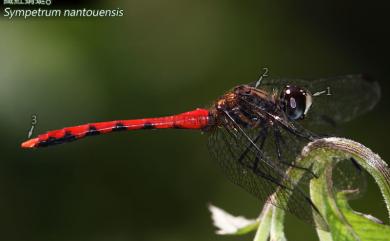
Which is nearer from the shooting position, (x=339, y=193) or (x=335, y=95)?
(x=339, y=193)

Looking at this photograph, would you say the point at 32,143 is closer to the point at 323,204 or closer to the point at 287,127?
the point at 287,127

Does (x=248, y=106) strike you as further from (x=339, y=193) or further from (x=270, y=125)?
(x=339, y=193)

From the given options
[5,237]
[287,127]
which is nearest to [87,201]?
[5,237]

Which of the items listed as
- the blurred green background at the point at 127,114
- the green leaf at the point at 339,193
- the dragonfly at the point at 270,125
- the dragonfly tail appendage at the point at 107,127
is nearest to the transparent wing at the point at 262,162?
the dragonfly at the point at 270,125

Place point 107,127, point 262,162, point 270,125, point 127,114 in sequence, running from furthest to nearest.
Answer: point 127,114 < point 107,127 < point 270,125 < point 262,162

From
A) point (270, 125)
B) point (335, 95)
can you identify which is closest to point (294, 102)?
point (270, 125)

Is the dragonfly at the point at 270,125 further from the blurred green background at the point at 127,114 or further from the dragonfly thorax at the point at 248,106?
the blurred green background at the point at 127,114
